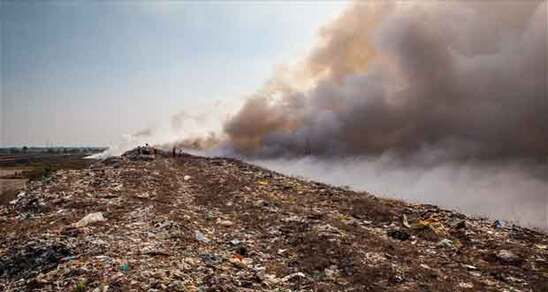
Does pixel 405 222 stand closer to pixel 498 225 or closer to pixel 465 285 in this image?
pixel 498 225

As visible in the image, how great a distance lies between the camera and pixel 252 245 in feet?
34.2

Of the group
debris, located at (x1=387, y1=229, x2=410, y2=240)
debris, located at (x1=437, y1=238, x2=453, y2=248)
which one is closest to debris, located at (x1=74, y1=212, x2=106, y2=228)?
debris, located at (x1=387, y1=229, x2=410, y2=240)

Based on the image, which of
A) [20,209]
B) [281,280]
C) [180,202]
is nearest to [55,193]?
[20,209]

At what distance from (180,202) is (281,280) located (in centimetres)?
800

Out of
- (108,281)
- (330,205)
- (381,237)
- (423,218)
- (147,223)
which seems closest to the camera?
(108,281)

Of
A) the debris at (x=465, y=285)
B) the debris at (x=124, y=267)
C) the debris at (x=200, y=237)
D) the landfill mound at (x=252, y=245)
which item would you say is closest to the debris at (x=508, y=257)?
the landfill mound at (x=252, y=245)

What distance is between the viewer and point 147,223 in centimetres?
Result: 1188

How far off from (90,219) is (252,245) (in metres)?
5.33

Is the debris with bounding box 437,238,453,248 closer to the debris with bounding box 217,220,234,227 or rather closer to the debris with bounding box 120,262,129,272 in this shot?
the debris with bounding box 217,220,234,227

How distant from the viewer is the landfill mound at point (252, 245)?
26.0ft

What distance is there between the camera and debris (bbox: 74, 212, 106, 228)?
11934 millimetres

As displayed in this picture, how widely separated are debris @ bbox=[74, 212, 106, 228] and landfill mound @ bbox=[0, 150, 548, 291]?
0.06 metres

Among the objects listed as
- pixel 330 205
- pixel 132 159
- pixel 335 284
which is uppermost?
pixel 132 159

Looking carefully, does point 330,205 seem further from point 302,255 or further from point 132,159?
point 132,159
